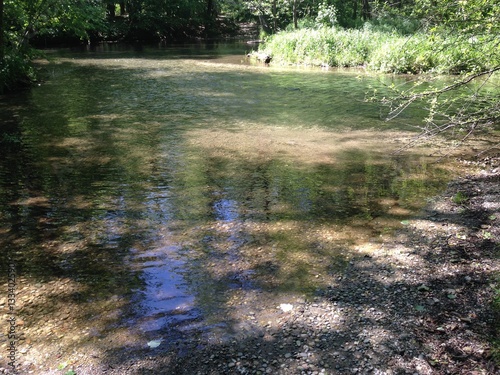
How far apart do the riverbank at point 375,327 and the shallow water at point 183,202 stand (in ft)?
0.81

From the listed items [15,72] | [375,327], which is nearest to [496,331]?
[375,327]

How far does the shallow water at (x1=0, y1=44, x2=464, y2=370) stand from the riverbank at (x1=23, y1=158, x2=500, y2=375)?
0.81ft

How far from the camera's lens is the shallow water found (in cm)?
437

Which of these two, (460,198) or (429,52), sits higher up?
(429,52)

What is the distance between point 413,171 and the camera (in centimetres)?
830

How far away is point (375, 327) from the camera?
12.6 ft

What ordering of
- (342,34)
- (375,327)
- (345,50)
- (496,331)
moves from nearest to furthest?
(496,331) < (375,327) < (345,50) < (342,34)

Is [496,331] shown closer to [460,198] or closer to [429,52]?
[460,198]

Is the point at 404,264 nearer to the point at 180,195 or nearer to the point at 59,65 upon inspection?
the point at 180,195

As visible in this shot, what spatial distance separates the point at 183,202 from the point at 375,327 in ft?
12.7

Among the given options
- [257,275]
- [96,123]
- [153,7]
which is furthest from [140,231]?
[153,7]

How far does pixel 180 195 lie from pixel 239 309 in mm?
3274

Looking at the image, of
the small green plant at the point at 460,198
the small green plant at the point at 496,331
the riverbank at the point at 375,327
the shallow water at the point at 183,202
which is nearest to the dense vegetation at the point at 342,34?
the small green plant at the point at 460,198

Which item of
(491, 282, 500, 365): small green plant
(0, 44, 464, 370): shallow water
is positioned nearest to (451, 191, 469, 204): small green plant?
(0, 44, 464, 370): shallow water
